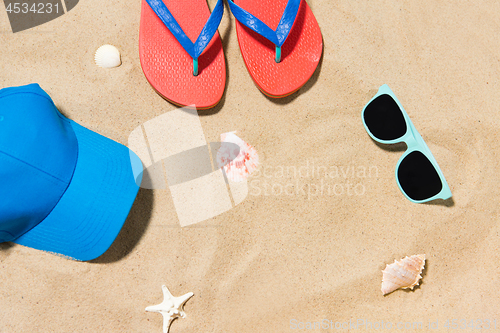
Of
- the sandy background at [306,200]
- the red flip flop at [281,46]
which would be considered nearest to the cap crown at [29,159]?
the sandy background at [306,200]

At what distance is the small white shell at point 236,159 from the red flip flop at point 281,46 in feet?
0.91

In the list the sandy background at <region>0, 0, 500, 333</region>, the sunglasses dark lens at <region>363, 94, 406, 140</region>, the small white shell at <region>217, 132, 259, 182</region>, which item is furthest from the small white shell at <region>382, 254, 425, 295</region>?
the small white shell at <region>217, 132, 259, 182</region>

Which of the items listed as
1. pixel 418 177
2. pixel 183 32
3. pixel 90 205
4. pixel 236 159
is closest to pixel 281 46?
pixel 183 32

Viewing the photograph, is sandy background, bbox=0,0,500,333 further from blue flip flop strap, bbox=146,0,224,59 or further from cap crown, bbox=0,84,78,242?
cap crown, bbox=0,84,78,242

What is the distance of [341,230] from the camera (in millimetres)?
1493

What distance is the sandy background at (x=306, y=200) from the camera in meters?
1.43

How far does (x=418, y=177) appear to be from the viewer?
1463mm

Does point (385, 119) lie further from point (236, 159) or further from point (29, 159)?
point (29, 159)

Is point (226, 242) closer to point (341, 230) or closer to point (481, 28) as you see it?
point (341, 230)

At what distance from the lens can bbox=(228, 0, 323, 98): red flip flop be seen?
143 centimetres

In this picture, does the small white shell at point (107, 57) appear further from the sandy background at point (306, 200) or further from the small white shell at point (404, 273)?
the small white shell at point (404, 273)

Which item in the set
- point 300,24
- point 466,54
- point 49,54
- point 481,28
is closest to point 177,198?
point 49,54

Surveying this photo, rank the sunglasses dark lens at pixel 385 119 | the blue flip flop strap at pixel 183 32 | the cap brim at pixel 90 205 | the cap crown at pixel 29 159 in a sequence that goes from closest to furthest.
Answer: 1. the cap crown at pixel 29 159
2. the cap brim at pixel 90 205
3. the blue flip flop strap at pixel 183 32
4. the sunglasses dark lens at pixel 385 119

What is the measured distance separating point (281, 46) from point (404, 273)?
124 cm
